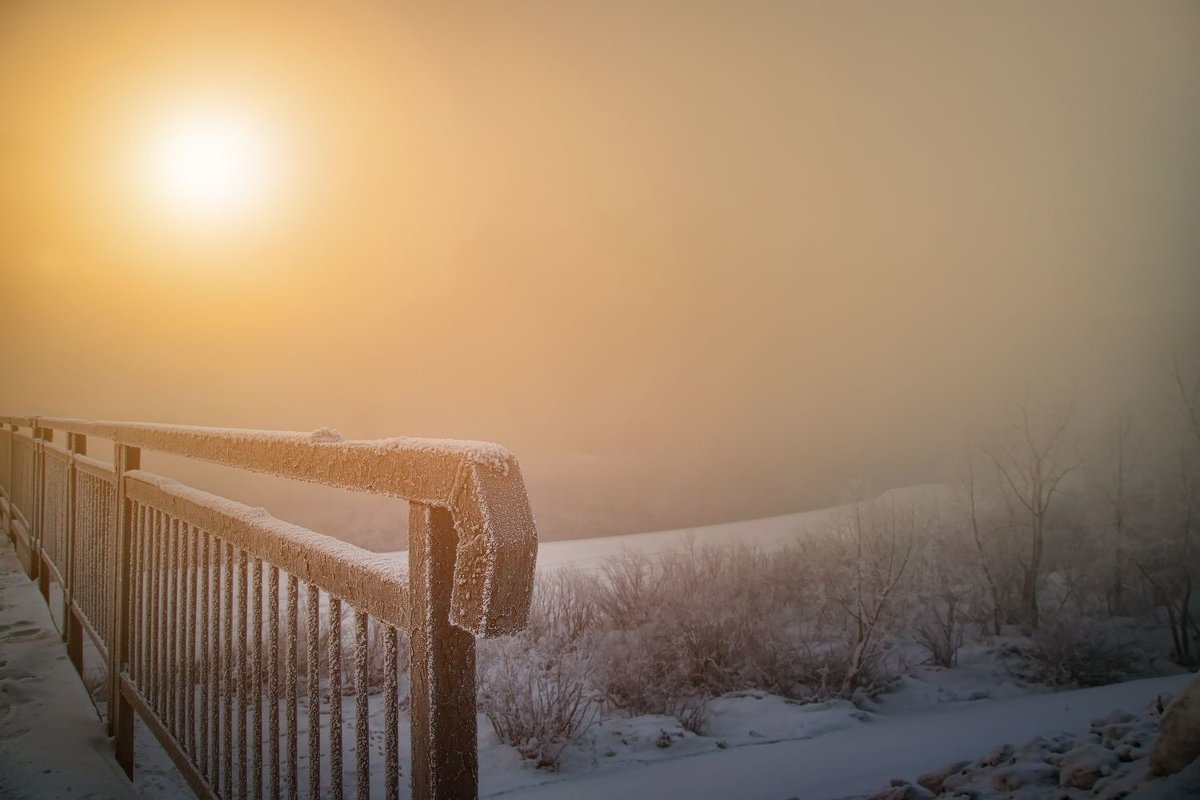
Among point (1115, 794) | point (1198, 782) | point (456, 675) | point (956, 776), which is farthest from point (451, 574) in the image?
point (956, 776)

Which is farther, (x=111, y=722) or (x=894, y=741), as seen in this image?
(x=894, y=741)

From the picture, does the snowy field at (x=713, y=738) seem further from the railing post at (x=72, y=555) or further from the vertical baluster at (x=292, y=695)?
the vertical baluster at (x=292, y=695)

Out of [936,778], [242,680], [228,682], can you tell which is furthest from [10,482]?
[936,778]

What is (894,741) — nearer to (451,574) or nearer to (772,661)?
(772,661)

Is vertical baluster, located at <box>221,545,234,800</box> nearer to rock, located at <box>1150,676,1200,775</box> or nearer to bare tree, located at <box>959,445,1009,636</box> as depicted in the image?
rock, located at <box>1150,676,1200,775</box>

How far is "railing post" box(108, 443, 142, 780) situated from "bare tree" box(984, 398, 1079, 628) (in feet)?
52.7

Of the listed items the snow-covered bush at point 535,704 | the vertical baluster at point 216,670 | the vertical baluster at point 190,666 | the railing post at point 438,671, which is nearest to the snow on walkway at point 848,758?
the snow-covered bush at point 535,704

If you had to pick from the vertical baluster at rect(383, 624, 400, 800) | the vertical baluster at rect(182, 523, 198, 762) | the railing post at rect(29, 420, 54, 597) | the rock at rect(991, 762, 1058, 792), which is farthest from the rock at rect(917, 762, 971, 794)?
the railing post at rect(29, 420, 54, 597)

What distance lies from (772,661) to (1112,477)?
14218 millimetres

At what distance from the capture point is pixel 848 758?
728 centimetres

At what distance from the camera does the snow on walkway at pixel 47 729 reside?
235cm

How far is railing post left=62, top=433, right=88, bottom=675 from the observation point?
11.5 feet

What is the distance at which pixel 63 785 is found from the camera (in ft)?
7.73

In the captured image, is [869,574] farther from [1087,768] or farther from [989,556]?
[1087,768]
